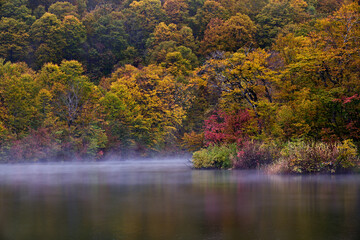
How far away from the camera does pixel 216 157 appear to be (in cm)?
3759

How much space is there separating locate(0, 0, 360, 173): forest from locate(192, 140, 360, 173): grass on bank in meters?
0.09

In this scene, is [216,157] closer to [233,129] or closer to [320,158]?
[233,129]

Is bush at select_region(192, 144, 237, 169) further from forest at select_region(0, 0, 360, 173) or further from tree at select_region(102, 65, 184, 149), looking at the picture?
tree at select_region(102, 65, 184, 149)

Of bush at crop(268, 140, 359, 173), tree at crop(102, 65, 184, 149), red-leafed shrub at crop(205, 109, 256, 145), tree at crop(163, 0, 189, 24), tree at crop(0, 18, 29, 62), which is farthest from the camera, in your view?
tree at crop(163, 0, 189, 24)

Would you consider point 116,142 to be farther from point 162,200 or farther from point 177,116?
point 162,200

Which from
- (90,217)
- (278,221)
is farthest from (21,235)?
(278,221)

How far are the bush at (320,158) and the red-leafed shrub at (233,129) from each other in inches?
324

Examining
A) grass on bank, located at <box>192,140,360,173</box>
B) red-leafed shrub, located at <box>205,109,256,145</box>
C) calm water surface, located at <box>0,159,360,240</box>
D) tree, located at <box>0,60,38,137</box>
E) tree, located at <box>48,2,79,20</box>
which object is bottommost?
calm water surface, located at <box>0,159,360,240</box>

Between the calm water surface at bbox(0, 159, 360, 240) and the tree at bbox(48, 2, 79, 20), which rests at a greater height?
the tree at bbox(48, 2, 79, 20)

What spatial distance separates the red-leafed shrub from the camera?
38.3 meters

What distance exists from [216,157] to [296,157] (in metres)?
9.46

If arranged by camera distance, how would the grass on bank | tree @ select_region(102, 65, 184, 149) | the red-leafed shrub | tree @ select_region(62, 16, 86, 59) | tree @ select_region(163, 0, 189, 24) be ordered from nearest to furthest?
the grass on bank
the red-leafed shrub
tree @ select_region(102, 65, 184, 149)
tree @ select_region(62, 16, 86, 59)
tree @ select_region(163, 0, 189, 24)

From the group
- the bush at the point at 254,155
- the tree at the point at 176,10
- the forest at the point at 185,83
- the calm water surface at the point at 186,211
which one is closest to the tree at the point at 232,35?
the forest at the point at 185,83

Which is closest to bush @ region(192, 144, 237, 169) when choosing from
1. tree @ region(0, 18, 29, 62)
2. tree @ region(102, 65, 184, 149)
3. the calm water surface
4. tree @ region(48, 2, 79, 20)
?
the calm water surface
